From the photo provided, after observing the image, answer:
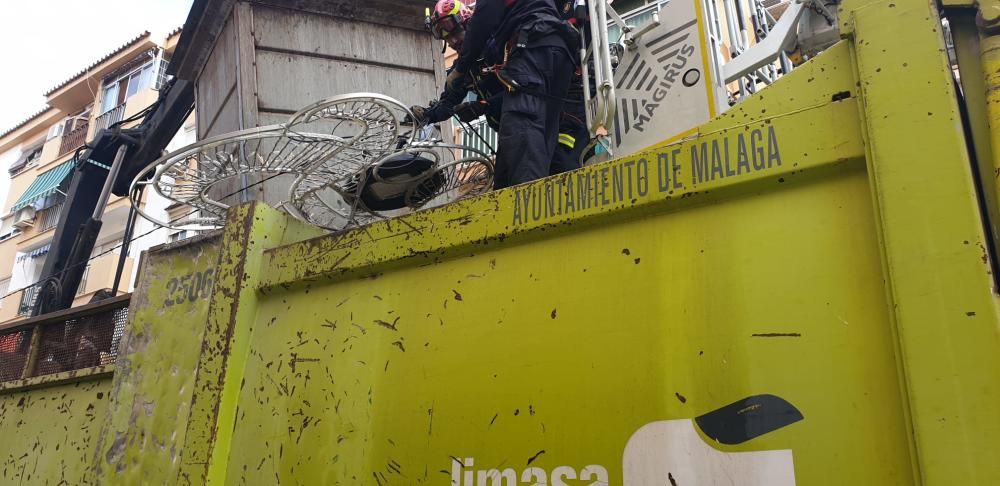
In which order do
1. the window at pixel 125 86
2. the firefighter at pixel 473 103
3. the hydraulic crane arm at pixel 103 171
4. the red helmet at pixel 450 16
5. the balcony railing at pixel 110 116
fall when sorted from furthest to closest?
the balcony railing at pixel 110 116 → the window at pixel 125 86 → the hydraulic crane arm at pixel 103 171 → the red helmet at pixel 450 16 → the firefighter at pixel 473 103

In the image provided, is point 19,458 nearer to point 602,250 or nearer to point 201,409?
point 201,409

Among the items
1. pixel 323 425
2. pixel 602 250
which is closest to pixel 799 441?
pixel 602 250

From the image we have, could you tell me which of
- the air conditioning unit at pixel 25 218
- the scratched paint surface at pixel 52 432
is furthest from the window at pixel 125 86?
the scratched paint surface at pixel 52 432

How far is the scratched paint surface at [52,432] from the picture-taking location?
8.51ft

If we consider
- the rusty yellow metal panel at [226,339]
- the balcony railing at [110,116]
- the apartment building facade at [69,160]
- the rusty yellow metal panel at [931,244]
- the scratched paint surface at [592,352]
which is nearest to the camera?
the rusty yellow metal panel at [931,244]

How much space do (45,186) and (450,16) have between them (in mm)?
21284

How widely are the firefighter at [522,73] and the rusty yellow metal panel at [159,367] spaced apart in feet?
3.29

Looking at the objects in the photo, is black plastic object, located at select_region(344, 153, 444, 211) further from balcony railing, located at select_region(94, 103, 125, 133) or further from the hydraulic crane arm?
balcony railing, located at select_region(94, 103, 125, 133)

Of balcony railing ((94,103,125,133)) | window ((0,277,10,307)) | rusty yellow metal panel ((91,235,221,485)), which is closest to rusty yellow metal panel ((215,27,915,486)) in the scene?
rusty yellow metal panel ((91,235,221,485))

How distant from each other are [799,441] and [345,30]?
3936 mm

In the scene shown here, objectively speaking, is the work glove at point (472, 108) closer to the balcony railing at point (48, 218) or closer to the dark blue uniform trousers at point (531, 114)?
the dark blue uniform trousers at point (531, 114)

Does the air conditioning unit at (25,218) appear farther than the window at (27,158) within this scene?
No

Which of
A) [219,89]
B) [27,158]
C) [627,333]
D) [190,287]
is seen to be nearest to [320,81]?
[219,89]

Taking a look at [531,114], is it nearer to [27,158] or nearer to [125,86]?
[125,86]
